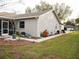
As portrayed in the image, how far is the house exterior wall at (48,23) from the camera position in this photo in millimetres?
22906

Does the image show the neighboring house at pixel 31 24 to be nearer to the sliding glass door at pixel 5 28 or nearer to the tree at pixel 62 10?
the sliding glass door at pixel 5 28

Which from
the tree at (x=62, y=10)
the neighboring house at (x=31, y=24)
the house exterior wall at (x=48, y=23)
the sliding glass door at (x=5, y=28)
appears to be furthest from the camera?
the tree at (x=62, y=10)

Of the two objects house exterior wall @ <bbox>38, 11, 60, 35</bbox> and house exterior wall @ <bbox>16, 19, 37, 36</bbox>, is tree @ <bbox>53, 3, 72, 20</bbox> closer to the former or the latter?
house exterior wall @ <bbox>38, 11, 60, 35</bbox>

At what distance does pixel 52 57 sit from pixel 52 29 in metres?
16.1

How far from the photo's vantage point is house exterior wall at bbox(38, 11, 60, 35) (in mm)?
22906

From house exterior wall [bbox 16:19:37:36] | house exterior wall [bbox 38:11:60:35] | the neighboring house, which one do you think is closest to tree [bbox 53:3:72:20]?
house exterior wall [bbox 38:11:60:35]

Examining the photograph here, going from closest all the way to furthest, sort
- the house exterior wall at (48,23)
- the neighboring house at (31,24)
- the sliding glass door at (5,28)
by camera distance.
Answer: the neighboring house at (31,24) < the sliding glass door at (5,28) < the house exterior wall at (48,23)

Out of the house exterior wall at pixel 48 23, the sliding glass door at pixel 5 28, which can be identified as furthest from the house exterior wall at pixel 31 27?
the sliding glass door at pixel 5 28

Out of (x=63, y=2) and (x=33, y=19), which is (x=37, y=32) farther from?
(x=63, y=2)

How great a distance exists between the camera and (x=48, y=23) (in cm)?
2455

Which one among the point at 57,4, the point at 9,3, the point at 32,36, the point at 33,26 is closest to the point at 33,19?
the point at 33,26

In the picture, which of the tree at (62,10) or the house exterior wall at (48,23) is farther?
the tree at (62,10)

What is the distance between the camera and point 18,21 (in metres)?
24.8

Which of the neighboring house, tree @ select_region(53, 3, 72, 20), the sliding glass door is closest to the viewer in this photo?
the neighboring house
